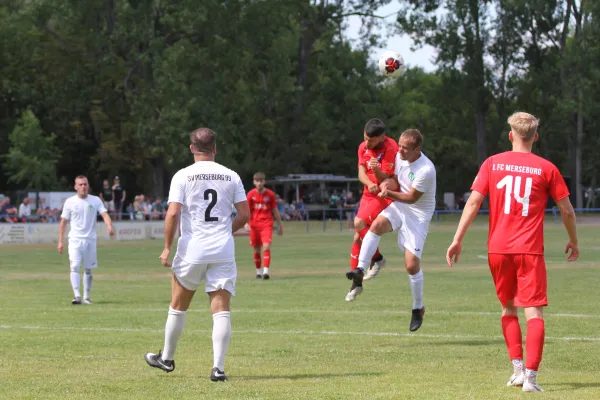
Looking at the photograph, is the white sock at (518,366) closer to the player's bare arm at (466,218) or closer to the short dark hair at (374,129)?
the player's bare arm at (466,218)

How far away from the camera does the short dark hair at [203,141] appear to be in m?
9.25

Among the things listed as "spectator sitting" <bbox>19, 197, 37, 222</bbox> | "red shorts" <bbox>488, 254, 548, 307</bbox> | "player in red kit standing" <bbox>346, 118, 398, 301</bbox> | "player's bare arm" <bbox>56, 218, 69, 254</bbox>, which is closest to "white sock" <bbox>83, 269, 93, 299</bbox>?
"player's bare arm" <bbox>56, 218, 69, 254</bbox>

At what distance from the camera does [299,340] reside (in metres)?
12.5

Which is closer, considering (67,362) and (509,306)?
(509,306)

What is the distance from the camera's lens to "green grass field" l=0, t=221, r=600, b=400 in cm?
885

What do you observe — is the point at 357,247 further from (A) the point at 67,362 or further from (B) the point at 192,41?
(B) the point at 192,41

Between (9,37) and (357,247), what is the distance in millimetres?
52543

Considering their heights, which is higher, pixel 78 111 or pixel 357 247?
pixel 78 111

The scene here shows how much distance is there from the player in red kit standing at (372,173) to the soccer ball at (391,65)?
7.76 ft

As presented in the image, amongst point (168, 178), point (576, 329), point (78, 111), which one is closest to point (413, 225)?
point (576, 329)

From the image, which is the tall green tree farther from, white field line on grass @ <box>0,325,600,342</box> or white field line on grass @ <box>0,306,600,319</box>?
white field line on grass @ <box>0,325,600,342</box>

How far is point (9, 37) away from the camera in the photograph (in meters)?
62.6

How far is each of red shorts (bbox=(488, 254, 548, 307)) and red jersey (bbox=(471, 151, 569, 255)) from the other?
2.3 inches

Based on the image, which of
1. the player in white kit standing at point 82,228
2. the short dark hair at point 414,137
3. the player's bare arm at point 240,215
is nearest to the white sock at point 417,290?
the short dark hair at point 414,137
